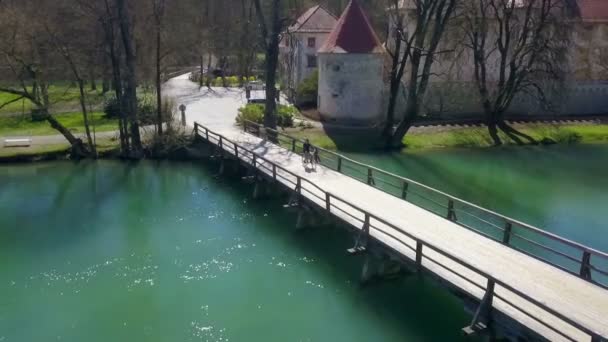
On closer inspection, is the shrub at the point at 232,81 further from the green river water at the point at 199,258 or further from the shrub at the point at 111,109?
the green river water at the point at 199,258

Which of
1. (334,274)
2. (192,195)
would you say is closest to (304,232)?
(334,274)

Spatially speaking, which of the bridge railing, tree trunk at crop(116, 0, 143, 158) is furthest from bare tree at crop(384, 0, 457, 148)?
tree trunk at crop(116, 0, 143, 158)

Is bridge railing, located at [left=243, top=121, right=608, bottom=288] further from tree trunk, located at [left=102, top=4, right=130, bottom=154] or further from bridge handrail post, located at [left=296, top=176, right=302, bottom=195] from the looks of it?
tree trunk, located at [left=102, top=4, right=130, bottom=154]

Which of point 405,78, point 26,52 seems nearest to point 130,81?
point 26,52

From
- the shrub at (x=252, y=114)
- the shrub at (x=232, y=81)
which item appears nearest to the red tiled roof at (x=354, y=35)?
the shrub at (x=252, y=114)

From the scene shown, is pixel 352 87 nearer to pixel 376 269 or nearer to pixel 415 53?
pixel 415 53

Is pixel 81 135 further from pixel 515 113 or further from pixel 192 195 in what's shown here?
pixel 515 113
